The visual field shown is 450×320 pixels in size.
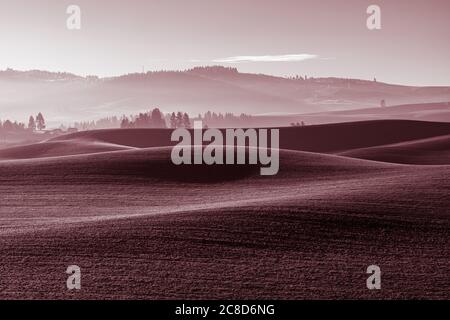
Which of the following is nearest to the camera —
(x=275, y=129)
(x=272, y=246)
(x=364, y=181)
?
(x=272, y=246)

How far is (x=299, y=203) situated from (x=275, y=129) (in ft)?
279

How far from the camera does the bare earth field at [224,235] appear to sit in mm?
16656

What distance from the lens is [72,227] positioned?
22.8 meters

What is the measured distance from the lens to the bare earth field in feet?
54.6

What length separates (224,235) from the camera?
21594 mm

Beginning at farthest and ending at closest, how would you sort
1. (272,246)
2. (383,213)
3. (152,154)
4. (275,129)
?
1. (275,129)
2. (152,154)
3. (383,213)
4. (272,246)

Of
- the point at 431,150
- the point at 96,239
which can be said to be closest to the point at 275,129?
the point at 431,150

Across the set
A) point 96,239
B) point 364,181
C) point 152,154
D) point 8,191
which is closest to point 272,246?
point 96,239

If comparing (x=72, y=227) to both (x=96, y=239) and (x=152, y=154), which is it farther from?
(x=152, y=154)

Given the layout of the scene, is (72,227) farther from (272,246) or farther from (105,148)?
(105,148)
